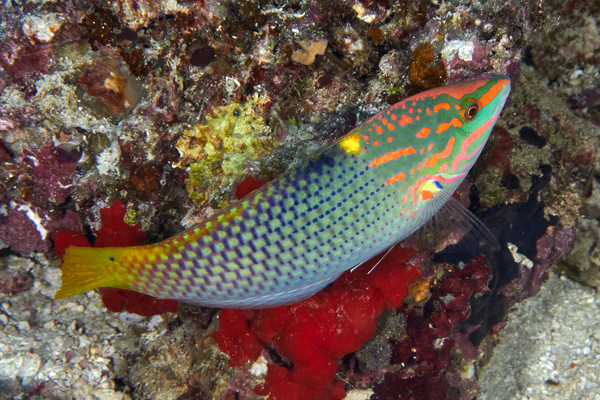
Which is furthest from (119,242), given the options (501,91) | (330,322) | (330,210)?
(501,91)

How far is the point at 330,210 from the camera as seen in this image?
7.20 feet

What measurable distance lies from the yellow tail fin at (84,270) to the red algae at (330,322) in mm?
1457

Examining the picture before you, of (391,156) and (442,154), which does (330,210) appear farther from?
(442,154)

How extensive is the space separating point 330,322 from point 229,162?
1850 millimetres

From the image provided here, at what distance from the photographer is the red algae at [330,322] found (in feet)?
9.35

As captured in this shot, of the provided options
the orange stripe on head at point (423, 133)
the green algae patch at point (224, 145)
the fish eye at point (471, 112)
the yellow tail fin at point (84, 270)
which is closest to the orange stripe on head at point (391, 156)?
the orange stripe on head at point (423, 133)

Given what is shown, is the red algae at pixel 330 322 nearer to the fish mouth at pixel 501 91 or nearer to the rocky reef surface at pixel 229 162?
the rocky reef surface at pixel 229 162

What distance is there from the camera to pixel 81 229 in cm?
368

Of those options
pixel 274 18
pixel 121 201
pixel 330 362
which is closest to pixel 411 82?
pixel 274 18

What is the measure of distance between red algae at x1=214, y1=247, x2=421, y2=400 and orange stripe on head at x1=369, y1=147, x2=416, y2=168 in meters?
1.10

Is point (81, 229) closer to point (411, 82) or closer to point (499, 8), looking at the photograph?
point (411, 82)

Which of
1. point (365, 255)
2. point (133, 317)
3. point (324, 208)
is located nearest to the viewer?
point (324, 208)

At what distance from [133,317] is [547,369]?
212 inches

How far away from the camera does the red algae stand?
2850 mm
